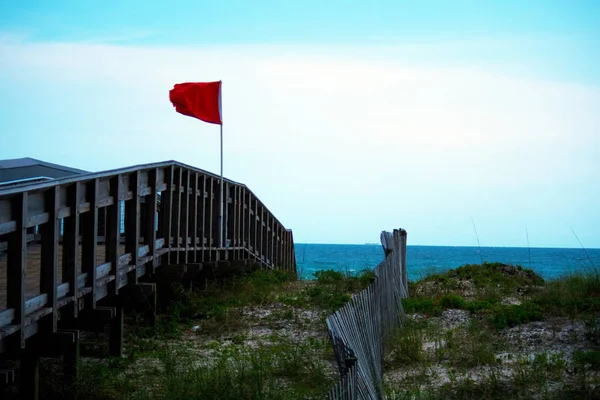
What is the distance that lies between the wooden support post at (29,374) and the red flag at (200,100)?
9.06 metres

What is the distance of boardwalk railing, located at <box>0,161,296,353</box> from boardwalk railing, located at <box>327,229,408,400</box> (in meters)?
3.02

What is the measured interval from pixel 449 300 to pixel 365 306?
662 cm

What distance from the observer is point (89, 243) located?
29.0ft

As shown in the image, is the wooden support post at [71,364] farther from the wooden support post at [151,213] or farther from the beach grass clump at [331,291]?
the beach grass clump at [331,291]

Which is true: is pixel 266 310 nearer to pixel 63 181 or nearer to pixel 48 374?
pixel 48 374

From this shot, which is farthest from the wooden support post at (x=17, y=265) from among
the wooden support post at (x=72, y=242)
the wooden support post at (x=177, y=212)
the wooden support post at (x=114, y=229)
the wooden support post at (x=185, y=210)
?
the wooden support post at (x=185, y=210)

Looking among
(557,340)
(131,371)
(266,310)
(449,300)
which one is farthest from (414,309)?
(131,371)

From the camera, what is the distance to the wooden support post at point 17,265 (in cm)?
689

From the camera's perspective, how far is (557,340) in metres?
9.94

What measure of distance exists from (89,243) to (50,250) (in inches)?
49.1

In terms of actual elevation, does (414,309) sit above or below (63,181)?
below

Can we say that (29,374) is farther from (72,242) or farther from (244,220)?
(244,220)

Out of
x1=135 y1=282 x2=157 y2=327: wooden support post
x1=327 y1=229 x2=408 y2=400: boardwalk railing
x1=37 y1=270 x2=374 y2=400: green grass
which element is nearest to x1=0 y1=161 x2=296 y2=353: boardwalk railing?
x1=135 y1=282 x2=157 y2=327: wooden support post

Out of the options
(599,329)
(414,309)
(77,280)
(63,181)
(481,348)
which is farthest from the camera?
(414,309)
